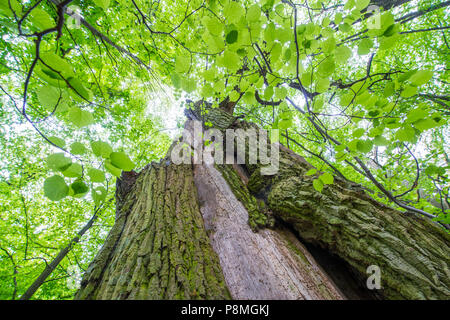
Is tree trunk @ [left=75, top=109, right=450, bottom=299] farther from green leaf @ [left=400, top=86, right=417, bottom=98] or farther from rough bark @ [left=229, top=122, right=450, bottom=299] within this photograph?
green leaf @ [left=400, top=86, right=417, bottom=98]

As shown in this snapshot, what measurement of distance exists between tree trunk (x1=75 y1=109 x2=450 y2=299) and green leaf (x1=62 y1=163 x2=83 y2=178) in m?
0.79

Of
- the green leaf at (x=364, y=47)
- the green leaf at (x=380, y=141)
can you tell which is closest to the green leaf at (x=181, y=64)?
the green leaf at (x=364, y=47)

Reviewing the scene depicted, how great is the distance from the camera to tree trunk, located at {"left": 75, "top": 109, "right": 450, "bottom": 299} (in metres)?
1.15

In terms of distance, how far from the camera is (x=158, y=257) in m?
1.28

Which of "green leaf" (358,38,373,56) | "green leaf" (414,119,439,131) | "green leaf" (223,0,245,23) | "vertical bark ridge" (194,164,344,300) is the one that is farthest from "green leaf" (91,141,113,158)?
"green leaf" (414,119,439,131)

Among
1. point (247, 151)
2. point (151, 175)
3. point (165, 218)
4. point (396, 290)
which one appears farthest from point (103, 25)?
point (396, 290)

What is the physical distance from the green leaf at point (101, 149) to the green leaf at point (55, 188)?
154 mm

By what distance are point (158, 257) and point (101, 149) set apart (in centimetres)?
95

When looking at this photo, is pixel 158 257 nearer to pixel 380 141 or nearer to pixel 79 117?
pixel 79 117

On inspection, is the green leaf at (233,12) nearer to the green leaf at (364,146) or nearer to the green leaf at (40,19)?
the green leaf at (40,19)

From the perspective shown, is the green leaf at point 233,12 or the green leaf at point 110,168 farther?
the green leaf at point 233,12

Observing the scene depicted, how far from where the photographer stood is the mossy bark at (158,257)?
109 cm

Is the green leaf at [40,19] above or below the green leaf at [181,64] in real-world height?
below
